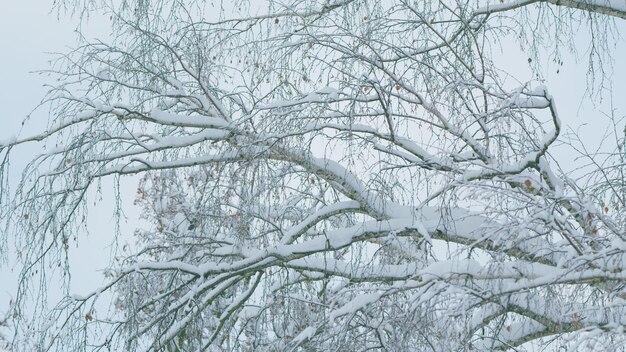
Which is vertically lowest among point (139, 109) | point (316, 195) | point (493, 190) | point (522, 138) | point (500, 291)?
point (500, 291)

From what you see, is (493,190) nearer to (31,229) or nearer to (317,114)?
(317,114)

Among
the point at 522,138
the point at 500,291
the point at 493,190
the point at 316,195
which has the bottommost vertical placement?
the point at 500,291

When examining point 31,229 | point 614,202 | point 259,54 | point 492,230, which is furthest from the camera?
point 259,54

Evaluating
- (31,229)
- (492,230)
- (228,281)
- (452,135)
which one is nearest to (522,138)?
(452,135)

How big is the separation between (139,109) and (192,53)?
46 centimetres

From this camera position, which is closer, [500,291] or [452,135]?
[500,291]

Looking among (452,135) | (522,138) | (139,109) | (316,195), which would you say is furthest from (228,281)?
(522,138)

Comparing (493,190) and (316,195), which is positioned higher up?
(316,195)

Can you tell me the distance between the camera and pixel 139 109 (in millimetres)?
6734

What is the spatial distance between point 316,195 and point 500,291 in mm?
2116

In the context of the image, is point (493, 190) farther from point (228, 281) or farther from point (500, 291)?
point (228, 281)

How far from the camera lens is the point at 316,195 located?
6773 millimetres

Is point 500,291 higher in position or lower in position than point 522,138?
lower

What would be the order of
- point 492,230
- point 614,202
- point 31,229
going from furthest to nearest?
point 31,229
point 614,202
point 492,230
